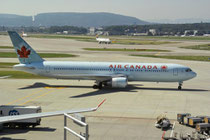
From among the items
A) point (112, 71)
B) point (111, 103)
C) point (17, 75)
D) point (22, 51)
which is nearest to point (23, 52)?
point (22, 51)

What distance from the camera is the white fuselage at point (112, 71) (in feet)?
152

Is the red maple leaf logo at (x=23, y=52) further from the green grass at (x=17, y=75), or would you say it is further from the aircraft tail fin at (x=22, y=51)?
the green grass at (x=17, y=75)

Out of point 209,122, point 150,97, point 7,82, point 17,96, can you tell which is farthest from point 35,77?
point 209,122

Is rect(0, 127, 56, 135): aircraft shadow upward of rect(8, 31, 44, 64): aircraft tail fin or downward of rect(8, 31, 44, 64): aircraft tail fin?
downward

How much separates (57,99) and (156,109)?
524 inches

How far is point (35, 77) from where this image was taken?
57406 millimetres

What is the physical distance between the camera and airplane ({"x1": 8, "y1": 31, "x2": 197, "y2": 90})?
46.4 metres

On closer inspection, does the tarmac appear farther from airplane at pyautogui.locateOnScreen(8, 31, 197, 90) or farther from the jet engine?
airplane at pyautogui.locateOnScreen(8, 31, 197, 90)

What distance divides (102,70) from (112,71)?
5.29 feet

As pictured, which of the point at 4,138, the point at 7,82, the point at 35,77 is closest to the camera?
the point at 4,138

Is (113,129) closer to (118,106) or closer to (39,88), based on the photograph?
(118,106)

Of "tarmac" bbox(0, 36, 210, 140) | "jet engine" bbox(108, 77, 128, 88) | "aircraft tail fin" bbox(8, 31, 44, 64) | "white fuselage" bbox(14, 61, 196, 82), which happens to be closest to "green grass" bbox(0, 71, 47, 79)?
"tarmac" bbox(0, 36, 210, 140)

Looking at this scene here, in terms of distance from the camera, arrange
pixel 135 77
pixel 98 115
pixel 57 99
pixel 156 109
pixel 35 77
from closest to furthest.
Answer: pixel 98 115, pixel 156 109, pixel 57 99, pixel 135 77, pixel 35 77

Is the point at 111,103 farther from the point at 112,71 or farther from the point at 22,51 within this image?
the point at 22,51
